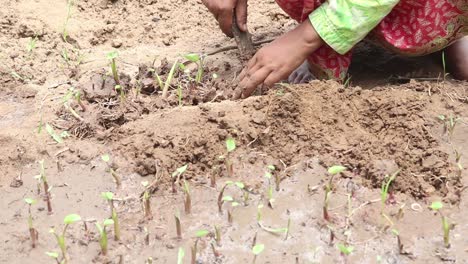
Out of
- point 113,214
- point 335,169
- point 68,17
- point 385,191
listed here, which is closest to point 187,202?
point 113,214

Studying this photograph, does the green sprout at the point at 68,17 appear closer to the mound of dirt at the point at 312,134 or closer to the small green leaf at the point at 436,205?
the mound of dirt at the point at 312,134

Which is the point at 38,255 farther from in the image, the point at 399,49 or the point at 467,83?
the point at 467,83

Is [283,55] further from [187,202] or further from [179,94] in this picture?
[187,202]

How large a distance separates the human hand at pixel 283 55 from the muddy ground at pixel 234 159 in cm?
11

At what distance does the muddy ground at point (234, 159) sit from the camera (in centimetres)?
205

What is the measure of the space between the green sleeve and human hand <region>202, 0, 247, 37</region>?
0.31 m

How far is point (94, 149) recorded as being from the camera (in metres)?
2.47

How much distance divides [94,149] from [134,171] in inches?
8.3

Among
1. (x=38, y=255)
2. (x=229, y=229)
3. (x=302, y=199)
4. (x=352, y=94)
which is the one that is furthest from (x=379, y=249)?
(x=38, y=255)

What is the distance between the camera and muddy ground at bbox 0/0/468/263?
2.05 m

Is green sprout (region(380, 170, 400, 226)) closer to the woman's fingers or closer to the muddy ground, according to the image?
the muddy ground

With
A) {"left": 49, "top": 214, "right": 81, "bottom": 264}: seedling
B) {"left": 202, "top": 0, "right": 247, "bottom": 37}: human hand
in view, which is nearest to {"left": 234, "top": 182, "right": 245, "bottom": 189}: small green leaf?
{"left": 49, "top": 214, "right": 81, "bottom": 264}: seedling

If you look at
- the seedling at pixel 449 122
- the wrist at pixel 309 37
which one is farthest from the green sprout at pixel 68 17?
the seedling at pixel 449 122

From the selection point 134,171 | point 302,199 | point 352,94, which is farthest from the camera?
point 352,94
